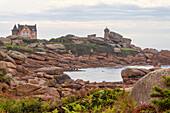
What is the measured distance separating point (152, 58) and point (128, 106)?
360ft

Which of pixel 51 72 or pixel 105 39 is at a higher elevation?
pixel 105 39

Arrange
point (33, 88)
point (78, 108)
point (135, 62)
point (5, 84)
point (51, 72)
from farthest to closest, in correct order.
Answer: point (135, 62)
point (51, 72)
point (33, 88)
point (5, 84)
point (78, 108)

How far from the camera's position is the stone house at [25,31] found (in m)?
110

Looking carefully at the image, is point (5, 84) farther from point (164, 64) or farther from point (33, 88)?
point (164, 64)

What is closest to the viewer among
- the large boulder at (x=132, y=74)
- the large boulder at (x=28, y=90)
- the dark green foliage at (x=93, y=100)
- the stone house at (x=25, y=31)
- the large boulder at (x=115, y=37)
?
the dark green foliage at (x=93, y=100)

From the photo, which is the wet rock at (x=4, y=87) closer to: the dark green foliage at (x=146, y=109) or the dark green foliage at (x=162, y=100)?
the dark green foliage at (x=146, y=109)

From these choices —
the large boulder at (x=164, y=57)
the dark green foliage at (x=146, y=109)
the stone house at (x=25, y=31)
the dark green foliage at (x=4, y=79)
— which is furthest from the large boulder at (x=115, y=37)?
the dark green foliage at (x=146, y=109)

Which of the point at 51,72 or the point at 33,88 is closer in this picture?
the point at 33,88

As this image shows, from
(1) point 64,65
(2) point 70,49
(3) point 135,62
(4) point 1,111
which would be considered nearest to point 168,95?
(4) point 1,111

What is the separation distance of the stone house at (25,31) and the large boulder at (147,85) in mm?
105388

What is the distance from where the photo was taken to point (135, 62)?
109m

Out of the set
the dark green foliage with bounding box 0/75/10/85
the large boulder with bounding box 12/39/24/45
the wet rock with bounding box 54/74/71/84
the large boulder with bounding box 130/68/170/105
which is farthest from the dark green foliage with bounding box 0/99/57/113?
the large boulder with bounding box 12/39/24/45

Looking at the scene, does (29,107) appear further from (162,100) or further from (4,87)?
(4,87)

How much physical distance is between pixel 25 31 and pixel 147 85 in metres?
106
